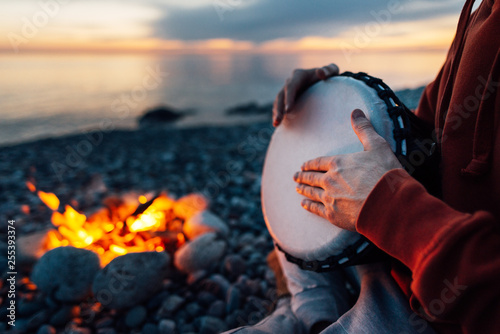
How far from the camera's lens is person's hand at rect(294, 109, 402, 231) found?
3.17ft

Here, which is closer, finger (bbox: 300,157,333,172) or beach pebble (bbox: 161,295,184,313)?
finger (bbox: 300,157,333,172)

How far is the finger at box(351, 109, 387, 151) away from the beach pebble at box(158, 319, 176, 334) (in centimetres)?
148

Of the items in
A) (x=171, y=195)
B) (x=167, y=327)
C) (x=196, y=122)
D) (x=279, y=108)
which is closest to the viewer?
(x=279, y=108)

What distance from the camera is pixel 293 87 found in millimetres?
1594

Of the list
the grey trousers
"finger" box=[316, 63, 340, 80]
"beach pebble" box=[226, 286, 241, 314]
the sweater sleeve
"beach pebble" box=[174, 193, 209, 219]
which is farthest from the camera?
"beach pebble" box=[174, 193, 209, 219]

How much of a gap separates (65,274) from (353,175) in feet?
6.03

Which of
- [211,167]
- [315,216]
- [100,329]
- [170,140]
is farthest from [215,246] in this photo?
[170,140]

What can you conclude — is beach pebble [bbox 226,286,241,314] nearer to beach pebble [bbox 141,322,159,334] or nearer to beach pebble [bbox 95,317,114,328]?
beach pebble [bbox 141,322,159,334]

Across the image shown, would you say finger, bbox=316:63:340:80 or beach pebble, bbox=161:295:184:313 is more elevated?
finger, bbox=316:63:340:80

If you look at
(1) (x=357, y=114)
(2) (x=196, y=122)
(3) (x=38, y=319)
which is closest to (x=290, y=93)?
(1) (x=357, y=114)

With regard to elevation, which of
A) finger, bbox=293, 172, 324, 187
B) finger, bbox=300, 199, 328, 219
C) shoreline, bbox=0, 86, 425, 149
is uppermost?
finger, bbox=293, 172, 324, 187

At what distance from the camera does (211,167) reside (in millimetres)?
4512

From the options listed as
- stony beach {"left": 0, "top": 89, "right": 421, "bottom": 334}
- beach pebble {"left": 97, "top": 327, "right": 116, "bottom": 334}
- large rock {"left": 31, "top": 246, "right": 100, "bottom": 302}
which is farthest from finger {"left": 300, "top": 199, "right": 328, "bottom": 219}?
large rock {"left": 31, "top": 246, "right": 100, "bottom": 302}

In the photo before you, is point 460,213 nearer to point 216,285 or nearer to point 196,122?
point 216,285
